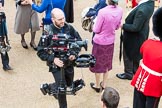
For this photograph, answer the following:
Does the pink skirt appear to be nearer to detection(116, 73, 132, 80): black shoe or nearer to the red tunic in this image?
detection(116, 73, 132, 80): black shoe

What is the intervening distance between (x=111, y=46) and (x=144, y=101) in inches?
46.2

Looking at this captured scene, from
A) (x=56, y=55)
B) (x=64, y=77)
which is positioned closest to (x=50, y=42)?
(x=56, y=55)

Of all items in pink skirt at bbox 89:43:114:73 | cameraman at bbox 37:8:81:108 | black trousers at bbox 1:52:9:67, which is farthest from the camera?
black trousers at bbox 1:52:9:67

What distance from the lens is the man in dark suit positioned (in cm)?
469

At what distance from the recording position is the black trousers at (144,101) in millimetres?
3789

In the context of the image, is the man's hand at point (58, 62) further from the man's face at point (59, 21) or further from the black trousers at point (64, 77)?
the man's face at point (59, 21)

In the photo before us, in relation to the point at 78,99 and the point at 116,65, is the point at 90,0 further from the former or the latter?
the point at 78,99

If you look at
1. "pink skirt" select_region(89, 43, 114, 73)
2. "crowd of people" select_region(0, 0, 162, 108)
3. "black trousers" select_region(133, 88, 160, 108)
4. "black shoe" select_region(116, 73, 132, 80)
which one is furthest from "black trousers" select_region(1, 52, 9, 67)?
"black trousers" select_region(133, 88, 160, 108)

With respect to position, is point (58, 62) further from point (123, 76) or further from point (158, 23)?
point (123, 76)

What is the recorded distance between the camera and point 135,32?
489 cm

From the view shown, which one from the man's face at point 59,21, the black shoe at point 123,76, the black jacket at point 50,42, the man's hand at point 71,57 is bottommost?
the black shoe at point 123,76

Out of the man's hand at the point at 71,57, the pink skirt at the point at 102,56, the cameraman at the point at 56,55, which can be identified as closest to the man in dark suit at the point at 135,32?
the pink skirt at the point at 102,56

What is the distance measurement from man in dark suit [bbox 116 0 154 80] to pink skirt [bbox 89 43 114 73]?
0.29 metres

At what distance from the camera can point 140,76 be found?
12.2ft
